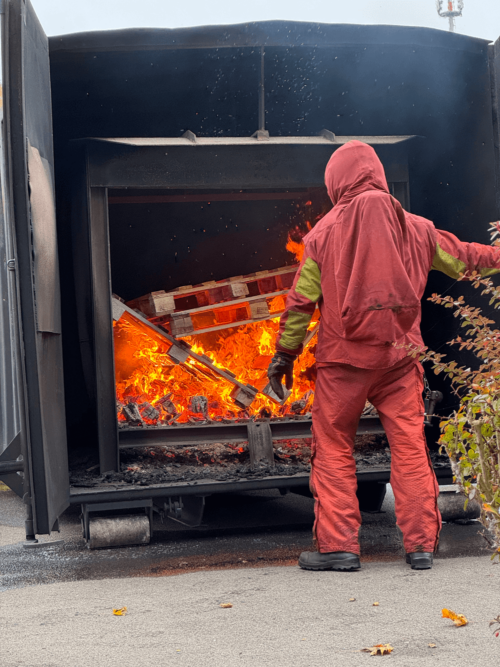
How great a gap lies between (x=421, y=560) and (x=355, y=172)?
6.49 ft

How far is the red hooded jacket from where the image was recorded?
3.73 m

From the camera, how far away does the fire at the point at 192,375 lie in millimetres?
5586

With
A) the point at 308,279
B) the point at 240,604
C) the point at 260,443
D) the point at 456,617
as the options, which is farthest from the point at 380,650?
the point at 260,443

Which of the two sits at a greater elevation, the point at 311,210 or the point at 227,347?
the point at 311,210

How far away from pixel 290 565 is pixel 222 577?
0.43 meters

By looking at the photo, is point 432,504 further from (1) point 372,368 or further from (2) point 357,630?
(2) point 357,630

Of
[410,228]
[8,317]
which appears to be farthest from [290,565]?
[8,317]

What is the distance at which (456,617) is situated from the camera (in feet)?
9.26

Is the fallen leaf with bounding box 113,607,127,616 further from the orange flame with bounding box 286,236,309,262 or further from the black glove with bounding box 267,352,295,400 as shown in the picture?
the orange flame with bounding box 286,236,309,262

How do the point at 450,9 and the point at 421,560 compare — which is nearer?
the point at 421,560

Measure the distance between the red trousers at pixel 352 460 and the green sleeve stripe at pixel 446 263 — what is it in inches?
23.9

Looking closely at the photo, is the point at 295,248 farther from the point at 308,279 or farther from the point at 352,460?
the point at 352,460

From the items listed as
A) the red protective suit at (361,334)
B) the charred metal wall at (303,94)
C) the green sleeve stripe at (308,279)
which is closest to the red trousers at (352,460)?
the red protective suit at (361,334)

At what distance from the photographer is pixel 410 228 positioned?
4.02m
